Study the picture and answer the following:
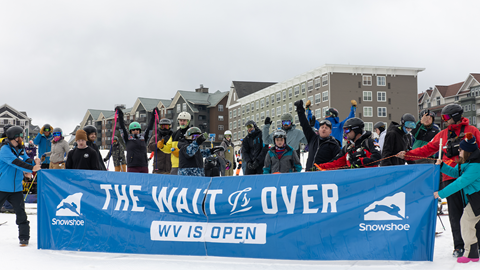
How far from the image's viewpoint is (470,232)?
5543 mm

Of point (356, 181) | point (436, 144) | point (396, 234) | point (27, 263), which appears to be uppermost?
point (436, 144)

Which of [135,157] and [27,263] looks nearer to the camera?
[27,263]

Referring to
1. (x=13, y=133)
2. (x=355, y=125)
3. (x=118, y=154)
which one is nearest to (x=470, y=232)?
(x=355, y=125)

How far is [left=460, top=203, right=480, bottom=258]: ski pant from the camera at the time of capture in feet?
18.1

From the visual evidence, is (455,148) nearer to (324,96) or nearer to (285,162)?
(285,162)

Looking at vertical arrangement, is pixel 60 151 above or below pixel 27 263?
above

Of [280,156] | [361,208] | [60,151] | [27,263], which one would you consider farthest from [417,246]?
[60,151]

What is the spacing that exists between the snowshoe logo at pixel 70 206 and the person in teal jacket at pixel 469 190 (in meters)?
4.95

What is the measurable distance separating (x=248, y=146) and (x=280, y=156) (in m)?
2.06

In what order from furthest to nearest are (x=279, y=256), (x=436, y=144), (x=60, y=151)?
(x=60, y=151), (x=436, y=144), (x=279, y=256)

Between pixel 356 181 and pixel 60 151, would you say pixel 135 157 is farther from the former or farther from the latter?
pixel 356 181

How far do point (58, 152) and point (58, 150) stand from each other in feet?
0.18

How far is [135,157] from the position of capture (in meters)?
9.78

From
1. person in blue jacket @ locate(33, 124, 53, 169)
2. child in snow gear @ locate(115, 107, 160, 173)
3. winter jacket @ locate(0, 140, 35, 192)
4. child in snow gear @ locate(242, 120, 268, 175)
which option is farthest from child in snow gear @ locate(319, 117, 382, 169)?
person in blue jacket @ locate(33, 124, 53, 169)
